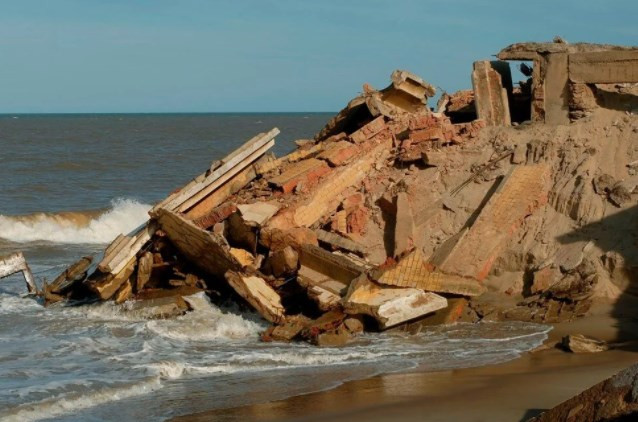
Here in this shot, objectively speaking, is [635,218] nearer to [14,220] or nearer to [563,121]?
[563,121]

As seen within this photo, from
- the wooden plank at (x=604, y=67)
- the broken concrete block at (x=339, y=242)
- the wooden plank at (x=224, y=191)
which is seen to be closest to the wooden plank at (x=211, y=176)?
the wooden plank at (x=224, y=191)

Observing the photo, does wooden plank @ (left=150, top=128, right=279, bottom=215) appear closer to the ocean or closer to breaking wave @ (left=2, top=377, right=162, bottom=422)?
the ocean

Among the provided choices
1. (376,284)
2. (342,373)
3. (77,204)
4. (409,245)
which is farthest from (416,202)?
(77,204)

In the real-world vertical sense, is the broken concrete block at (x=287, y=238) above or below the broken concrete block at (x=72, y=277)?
above

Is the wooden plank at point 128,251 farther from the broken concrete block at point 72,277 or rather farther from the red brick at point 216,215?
the broken concrete block at point 72,277

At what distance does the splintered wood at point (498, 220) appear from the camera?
1227 cm

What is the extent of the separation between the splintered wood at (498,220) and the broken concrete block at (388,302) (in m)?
0.72

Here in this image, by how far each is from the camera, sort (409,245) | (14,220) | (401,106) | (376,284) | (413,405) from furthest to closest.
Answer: (14,220) → (401,106) → (409,245) → (376,284) → (413,405)

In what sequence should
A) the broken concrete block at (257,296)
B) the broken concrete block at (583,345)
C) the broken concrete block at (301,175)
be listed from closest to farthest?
the broken concrete block at (583,345) → the broken concrete block at (257,296) → the broken concrete block at (301,175)

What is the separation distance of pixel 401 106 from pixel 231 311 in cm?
436

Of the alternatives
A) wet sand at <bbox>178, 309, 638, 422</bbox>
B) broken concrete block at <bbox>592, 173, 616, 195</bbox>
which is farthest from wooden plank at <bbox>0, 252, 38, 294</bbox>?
broken concrete block at <bbox>592, 173, 616, 195</bbox>

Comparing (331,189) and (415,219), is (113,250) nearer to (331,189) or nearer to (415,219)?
(331,189)

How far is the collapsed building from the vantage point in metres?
11.7

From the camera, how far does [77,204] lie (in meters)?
27.9
